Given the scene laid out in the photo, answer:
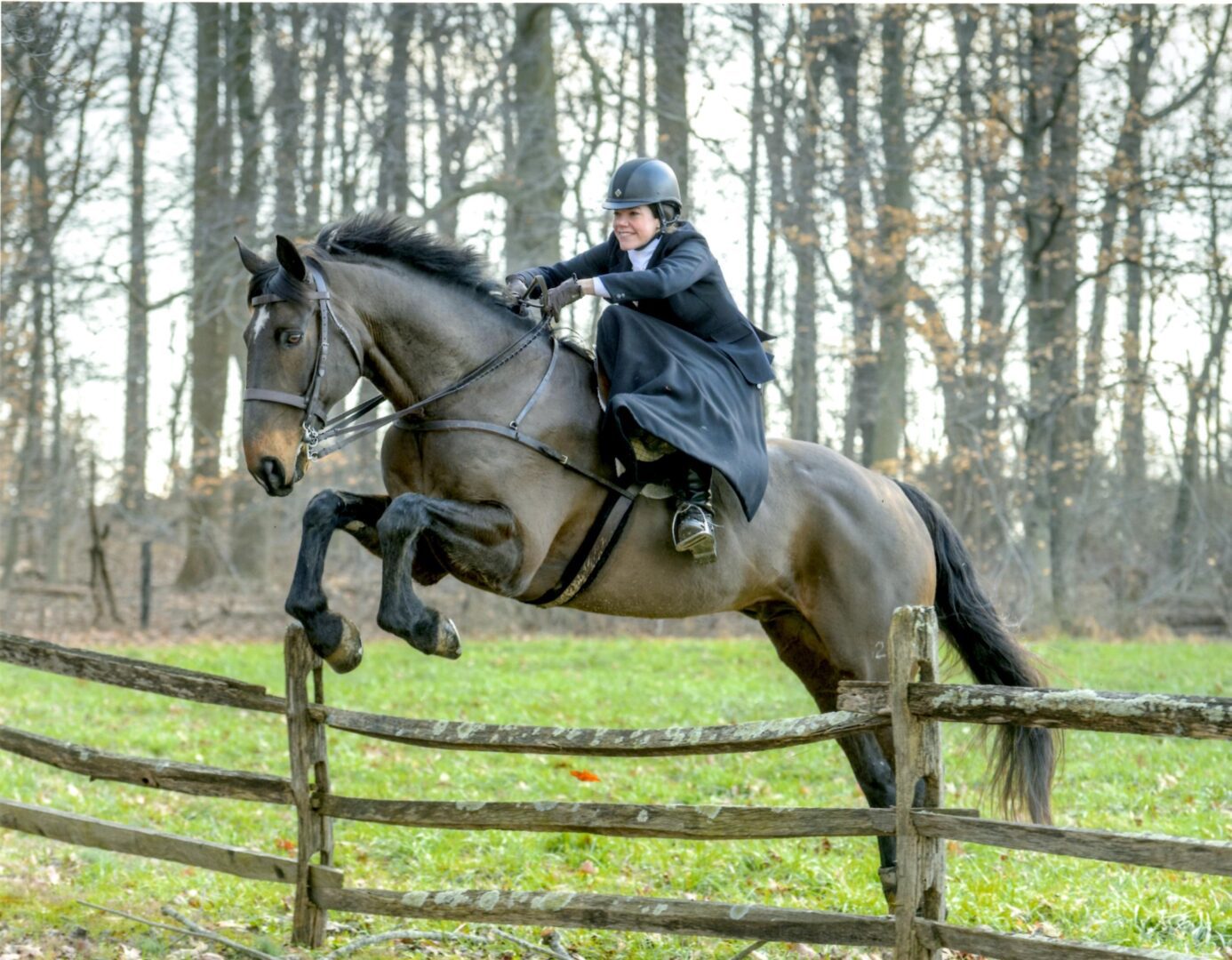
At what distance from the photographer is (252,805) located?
8727 millimetres

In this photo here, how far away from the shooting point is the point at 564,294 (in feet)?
18.1

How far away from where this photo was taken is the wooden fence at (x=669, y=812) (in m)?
4.02

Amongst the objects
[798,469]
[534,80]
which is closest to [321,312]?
[798,469]

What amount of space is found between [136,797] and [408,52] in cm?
1353

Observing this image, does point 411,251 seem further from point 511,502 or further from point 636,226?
point 511,502

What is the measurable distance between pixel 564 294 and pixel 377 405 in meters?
0.95

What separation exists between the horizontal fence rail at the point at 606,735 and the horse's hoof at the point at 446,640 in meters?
0.29

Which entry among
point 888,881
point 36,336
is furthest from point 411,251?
point 36,336

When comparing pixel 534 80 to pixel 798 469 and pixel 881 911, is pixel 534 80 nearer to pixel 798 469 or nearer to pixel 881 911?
pixel 798 469

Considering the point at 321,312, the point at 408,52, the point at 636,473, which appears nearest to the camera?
the point at 321,312

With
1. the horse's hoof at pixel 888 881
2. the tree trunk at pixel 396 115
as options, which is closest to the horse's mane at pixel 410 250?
the horse's hoof at pixel 888 881

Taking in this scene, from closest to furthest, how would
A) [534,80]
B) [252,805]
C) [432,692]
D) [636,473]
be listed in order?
[636,473] < [252,805] < [432,692] < [534,80]

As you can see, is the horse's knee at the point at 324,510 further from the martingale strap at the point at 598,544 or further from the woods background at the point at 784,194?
the woods background at the point at 784,194

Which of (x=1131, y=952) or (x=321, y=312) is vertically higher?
(x=321, y=312)
